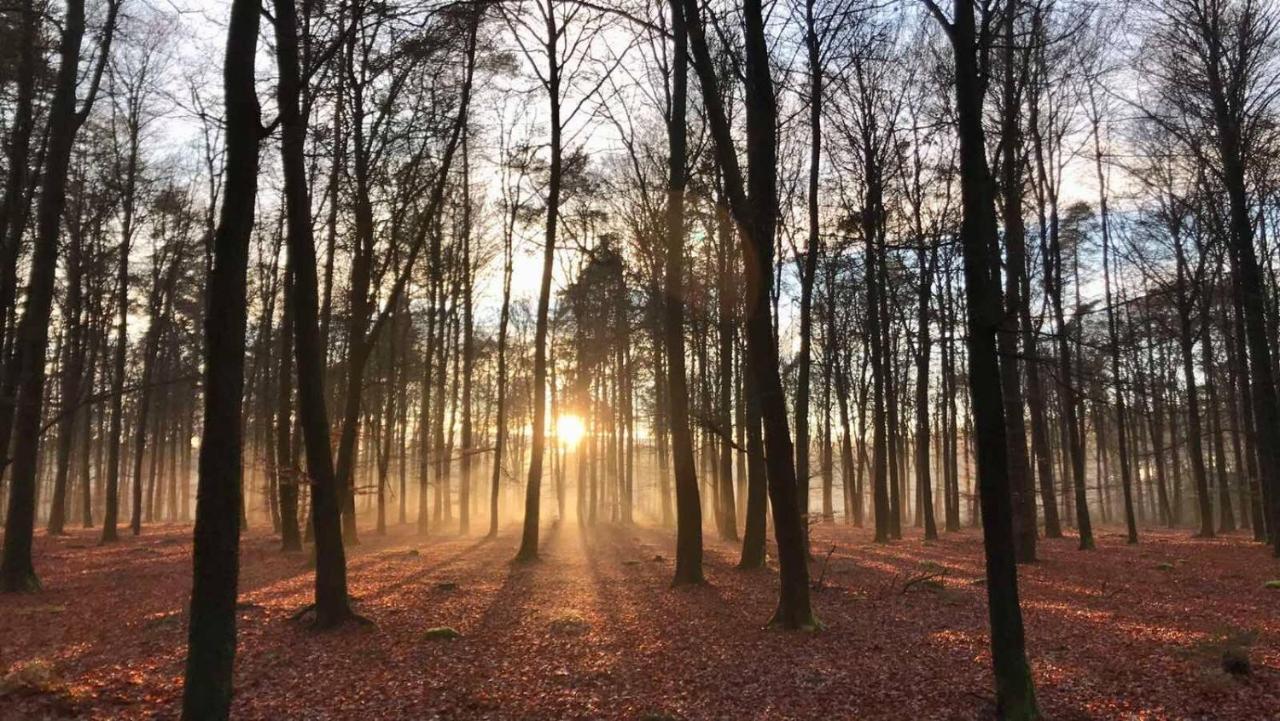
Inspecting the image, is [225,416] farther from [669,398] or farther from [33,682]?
[669,398]

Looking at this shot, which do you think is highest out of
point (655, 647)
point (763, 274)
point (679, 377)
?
point (763, 274)

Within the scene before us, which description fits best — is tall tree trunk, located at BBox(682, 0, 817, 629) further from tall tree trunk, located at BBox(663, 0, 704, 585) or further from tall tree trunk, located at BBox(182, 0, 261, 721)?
tall tree trunk, located at BBox(182, 0, 261, 721)

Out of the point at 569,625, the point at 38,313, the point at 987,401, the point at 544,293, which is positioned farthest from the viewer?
the point at 544,293

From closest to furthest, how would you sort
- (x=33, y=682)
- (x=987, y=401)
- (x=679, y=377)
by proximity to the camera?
(x=987, y=401) → (x=33, y=682) → (x=679, y=377)

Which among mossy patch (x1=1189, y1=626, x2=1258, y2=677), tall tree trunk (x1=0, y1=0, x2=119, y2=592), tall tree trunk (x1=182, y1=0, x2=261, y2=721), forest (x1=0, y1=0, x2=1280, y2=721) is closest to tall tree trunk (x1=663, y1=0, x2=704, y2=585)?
forest (x1=0, y1=0, x2=1280, y2=721)

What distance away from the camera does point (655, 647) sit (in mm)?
8289

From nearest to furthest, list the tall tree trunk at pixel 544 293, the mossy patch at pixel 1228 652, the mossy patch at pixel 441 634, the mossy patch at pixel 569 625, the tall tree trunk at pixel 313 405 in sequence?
the mossy patch at pixel 1228 652 → the mossy patch at pixel 441 634 → the tall tree trunk at pixel 313 405 → the mossy patch at pixel 569 625 → the tall tree trunk at pixel 544 293

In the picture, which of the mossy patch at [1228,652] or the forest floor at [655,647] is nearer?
the forest floor at [655,647]

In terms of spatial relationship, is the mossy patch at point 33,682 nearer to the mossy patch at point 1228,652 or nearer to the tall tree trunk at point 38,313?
the tall tree trunk at point 38,313

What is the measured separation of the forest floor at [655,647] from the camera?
6.17m

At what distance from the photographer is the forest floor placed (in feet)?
20.2

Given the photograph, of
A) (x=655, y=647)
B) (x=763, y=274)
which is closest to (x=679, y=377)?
(x=763, y=274)

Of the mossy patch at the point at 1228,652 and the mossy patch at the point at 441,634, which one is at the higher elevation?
the mossy patch at the point at 1228,652

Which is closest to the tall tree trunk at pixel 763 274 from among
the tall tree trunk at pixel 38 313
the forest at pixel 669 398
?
the forest at pixel 669 398
